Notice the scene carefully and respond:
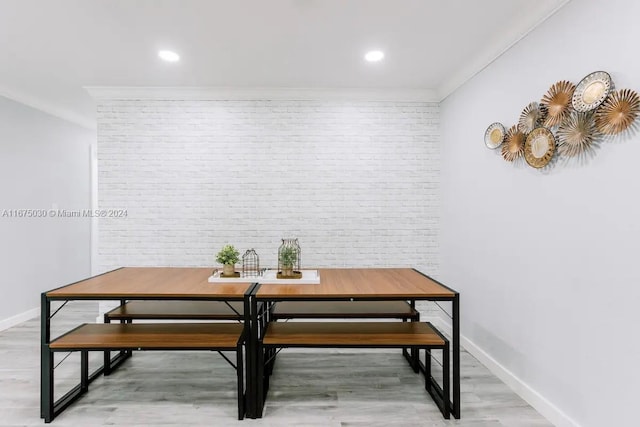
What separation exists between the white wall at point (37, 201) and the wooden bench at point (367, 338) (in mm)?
3449

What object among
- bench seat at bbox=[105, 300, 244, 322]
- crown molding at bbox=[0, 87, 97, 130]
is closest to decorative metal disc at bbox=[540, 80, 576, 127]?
bench seat at bbox=[105, 300, 244, 322]

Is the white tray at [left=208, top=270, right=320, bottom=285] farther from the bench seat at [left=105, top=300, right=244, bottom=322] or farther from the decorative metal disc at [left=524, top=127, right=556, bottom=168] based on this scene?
the decorative metal disc at [left=524, top=127, right=556, bottom=168]

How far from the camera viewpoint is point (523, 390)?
2.37 metres

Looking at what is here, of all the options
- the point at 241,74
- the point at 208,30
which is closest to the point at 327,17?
the point at 208,30

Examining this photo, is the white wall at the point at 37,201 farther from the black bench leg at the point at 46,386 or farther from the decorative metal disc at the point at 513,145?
the decorative metal disc at the point at 513,145

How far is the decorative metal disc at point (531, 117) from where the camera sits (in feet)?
7.34

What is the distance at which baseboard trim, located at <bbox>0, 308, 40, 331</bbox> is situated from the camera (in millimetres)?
3751

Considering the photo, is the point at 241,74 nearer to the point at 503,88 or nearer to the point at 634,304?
the point at 503,88

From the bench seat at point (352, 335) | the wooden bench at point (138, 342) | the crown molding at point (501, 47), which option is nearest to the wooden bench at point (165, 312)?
the wooden bench at point (138, 342)

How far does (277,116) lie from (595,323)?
3.20 m

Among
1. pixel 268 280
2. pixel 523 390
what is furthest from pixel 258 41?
pixel 523 390

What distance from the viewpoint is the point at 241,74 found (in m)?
3.35

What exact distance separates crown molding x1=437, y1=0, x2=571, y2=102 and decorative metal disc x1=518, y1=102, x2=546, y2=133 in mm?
526

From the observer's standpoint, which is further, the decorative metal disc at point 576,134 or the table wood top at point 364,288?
the table wood top at point 364,288
